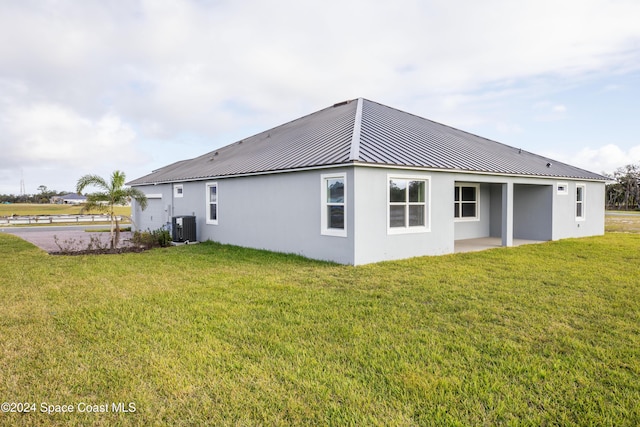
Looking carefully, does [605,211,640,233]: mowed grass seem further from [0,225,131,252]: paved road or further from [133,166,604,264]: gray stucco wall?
[0,225,131,252]: paved road

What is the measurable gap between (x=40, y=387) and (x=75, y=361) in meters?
0.56

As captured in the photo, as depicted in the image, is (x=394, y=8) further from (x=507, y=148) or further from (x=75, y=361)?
(x=75, y=361)

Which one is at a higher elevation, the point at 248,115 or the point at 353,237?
the point at 248,115

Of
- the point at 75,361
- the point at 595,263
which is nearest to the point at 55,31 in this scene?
the point at 75,361

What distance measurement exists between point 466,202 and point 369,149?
24.5 feet

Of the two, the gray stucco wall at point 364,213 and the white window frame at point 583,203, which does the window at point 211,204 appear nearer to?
the gray stucco wall at point 364,213

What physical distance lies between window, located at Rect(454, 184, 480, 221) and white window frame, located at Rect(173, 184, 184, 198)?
12141 mm

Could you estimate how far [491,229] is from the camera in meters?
16.9

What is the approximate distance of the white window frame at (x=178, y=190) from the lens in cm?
1744

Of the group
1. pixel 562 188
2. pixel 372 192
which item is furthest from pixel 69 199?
pixel 562 188

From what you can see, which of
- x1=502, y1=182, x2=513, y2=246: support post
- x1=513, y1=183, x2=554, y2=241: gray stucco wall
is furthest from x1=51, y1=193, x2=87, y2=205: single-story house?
x1=502, y1=182, x2=513, y2=246: support post

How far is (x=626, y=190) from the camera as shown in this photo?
71688mm

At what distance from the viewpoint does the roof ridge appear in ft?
31.9

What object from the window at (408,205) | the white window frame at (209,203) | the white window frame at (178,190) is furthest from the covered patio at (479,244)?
the white window frame at (178,190)
